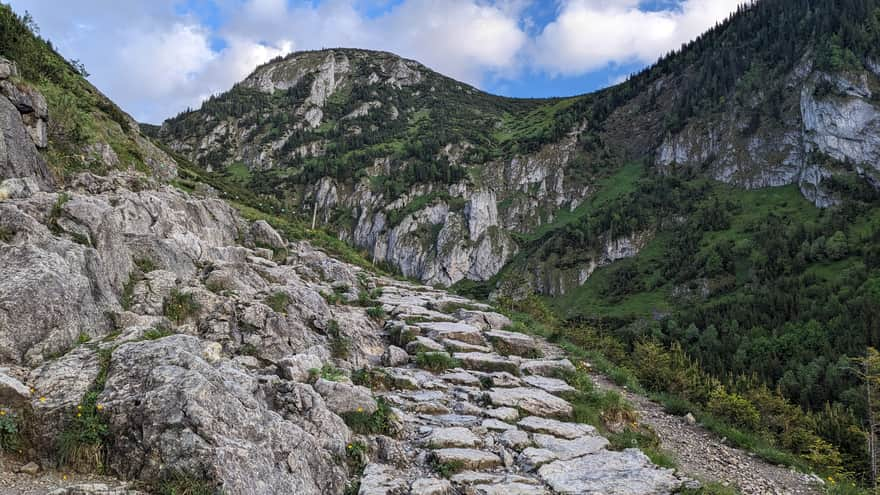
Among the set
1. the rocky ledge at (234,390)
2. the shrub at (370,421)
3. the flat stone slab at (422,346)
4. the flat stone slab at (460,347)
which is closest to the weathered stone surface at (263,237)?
the rocky ledge at (234,390)

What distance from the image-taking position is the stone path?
898 cm

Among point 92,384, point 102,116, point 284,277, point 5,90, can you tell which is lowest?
point 92,384

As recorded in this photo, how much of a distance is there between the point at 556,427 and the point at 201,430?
8.60 metres

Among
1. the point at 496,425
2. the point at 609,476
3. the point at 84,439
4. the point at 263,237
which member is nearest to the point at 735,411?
the point at 609,476

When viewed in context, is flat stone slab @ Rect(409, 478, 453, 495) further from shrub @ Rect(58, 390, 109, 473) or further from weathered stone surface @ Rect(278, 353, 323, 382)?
shrub @ Rect(58, 390, 109, 473)

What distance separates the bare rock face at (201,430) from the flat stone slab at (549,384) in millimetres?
8232

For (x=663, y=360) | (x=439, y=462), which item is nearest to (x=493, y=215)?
(x=663, y=360)

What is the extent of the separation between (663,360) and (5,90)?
120ft

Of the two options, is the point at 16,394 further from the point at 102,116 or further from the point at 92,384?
the point at 102,116

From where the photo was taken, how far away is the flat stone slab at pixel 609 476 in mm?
9062

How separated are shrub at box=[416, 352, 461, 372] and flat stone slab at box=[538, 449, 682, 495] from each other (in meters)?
6.45

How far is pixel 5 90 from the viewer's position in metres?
24.5

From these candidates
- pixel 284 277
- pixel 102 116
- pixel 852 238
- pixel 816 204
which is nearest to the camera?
pixel 284 277

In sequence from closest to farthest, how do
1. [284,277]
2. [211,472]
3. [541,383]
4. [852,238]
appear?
[211,472] < [541,383] < [284,277] < [852,238]
